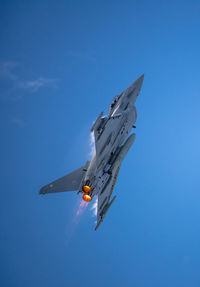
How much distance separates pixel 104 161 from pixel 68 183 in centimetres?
339

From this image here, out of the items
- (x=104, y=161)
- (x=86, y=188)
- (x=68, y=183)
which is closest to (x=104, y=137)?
(x=104, y=161)

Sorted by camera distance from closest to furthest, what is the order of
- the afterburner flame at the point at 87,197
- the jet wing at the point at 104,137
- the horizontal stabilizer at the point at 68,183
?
the jet wing at the point at 104,137, the afterburner flame at the point at 87,197, the horizontal stabilizer at the point at 68,183

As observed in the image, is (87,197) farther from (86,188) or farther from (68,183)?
(68,183)

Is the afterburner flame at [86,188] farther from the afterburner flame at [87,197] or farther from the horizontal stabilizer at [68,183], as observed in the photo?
the horizontal stabilizer at [68,183]

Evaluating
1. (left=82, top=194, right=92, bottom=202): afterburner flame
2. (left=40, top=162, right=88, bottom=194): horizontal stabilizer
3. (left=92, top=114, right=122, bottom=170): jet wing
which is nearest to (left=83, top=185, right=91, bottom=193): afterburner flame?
(left=82, top=194, right=92, bottom=202): afterburner flame

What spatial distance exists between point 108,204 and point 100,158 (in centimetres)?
399

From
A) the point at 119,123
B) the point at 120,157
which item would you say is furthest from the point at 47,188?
the point at 119,123

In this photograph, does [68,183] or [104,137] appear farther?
[68,183]

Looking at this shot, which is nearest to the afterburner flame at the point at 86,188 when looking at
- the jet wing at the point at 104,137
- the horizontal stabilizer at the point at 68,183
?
the horizontal stabilizer at the point at 68,183

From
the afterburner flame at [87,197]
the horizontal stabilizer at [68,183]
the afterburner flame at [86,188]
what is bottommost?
the afterburner flame at [87,197]

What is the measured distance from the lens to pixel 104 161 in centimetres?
1773

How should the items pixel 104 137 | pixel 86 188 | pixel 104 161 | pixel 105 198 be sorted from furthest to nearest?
pixel 105 198 < pixel 104 161 < pixel 86 188 < pixel 104 137

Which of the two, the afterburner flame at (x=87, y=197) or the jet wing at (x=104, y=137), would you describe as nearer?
the jet wing at (x=104, y=137)

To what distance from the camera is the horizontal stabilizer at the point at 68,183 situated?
59.5 ft
